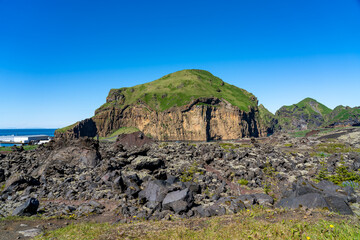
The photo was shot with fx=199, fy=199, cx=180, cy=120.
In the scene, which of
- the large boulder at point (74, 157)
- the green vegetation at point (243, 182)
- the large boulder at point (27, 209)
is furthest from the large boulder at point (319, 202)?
the large boulder at point (74, 157)

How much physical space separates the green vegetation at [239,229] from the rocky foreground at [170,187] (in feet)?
5.05

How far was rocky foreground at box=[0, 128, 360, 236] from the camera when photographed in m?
13.2

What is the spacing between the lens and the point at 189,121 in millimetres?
179000

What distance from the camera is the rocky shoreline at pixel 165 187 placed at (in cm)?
1320

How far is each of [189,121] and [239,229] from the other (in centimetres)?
17003

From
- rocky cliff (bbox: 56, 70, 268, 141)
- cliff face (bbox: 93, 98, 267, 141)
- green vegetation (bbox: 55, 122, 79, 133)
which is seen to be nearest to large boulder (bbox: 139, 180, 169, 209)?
rocky cliff (bbox: 56, 70, 268, 141)

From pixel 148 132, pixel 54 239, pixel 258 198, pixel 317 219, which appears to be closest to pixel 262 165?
pixel 258 198

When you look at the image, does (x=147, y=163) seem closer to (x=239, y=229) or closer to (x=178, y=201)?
(x=178, y=201)

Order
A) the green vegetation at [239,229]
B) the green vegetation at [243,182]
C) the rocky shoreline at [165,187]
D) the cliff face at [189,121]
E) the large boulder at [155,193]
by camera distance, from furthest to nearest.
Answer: the cliff face at [189,121] → the green vegetation at [243,182] → the large boulder at [155,193] → the rocky shoreline at [165,187] → the green vegetation at [239,229]

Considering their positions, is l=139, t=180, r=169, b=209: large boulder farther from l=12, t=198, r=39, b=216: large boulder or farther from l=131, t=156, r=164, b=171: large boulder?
l=12, t=198, r=39, b=216: large boulder

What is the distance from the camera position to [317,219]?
366 inches

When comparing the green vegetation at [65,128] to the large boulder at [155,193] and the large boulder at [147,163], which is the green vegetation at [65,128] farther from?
the large boulder at [155,193]

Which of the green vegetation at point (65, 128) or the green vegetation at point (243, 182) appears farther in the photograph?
the green vegetation at point (65, 128)

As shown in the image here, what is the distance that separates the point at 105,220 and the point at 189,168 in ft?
45.0
